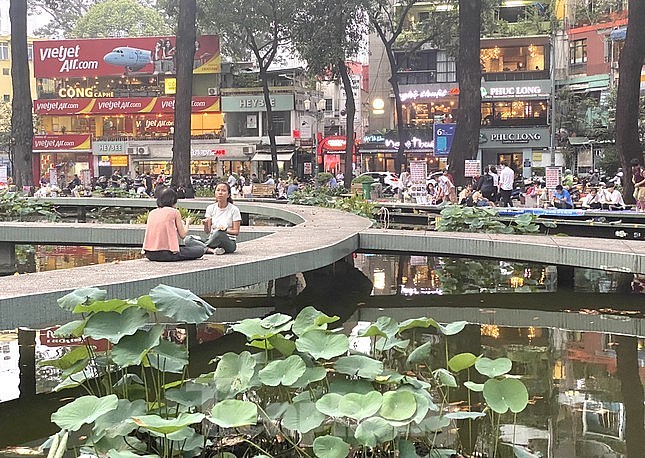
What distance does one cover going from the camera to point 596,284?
1059 centimetres

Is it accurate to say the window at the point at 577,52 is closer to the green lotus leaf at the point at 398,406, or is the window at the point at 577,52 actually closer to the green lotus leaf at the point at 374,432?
the green lotus leaf at the point at 398,406

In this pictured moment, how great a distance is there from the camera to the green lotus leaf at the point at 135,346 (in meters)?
3.68

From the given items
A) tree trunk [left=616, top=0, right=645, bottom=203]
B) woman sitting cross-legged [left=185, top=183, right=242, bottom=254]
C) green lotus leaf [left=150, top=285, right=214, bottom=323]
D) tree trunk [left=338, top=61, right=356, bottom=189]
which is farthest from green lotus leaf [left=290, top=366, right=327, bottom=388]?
tree trunk [left=338, top=61, right=356, bottom=189]

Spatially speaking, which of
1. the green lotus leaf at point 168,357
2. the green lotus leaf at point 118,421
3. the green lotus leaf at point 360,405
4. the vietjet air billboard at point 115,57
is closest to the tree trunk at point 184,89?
the green lotus leaf at point 168,357

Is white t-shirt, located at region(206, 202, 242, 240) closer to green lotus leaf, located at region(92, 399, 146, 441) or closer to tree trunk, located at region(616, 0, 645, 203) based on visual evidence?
green lotus leaf, located at region(92, 399, 146, 441)

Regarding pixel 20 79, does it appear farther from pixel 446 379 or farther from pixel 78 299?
pixel 446 379

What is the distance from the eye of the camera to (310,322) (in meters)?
4.29

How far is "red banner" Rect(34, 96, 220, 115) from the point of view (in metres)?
44.7

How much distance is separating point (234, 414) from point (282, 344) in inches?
26.5

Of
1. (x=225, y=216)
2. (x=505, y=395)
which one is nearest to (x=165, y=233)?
(x=225, y=216)

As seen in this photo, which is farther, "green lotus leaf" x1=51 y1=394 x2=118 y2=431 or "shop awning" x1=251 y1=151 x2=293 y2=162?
"shop awning" x1=251 y1=151 x2=293 y2=162

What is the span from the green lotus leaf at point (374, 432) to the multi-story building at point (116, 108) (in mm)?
41549

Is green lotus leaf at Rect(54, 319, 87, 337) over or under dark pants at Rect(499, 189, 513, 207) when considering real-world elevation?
over

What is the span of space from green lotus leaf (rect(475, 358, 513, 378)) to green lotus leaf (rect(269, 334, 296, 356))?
89cm
